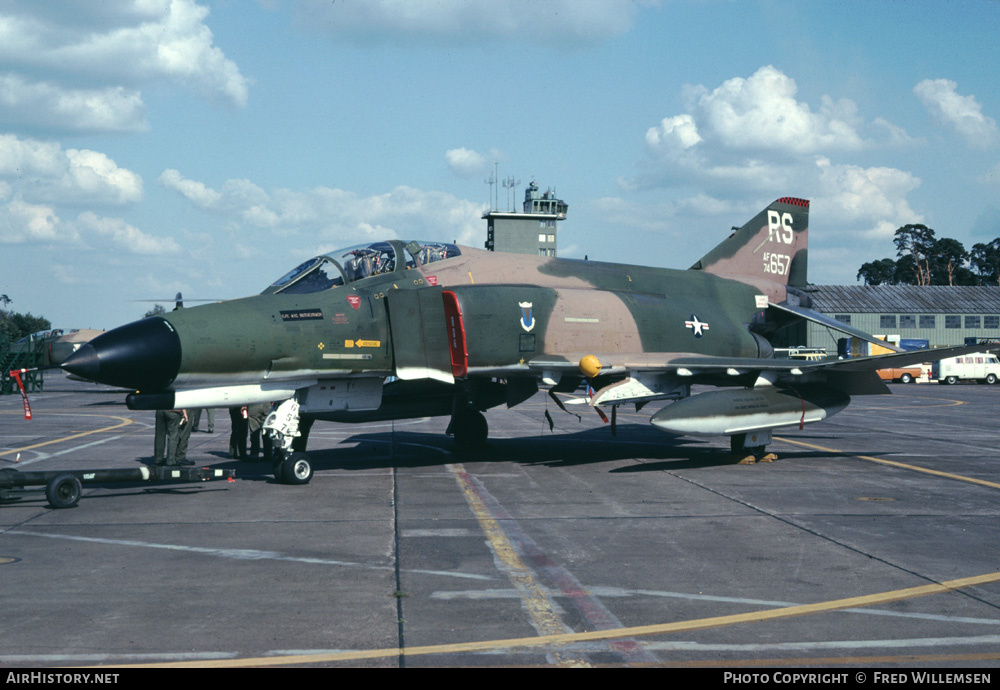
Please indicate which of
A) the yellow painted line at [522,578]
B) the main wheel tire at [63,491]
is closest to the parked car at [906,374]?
the yellow painted line at [522,578]

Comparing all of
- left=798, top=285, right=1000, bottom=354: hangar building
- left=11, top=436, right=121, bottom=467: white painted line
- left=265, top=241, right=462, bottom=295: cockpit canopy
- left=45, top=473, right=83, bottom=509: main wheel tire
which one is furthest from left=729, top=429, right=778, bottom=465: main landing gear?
Result: left=798, top=285, right=1000, bottom=354: hangar building

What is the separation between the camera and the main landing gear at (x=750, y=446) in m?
14.8

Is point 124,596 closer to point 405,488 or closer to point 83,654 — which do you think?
point 83,654

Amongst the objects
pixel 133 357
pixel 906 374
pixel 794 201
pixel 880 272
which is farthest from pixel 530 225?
pixel 133 357

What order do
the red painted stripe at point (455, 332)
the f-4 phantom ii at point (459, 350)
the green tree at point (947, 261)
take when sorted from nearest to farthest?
the f-4 phantom ii at point (459, 350), the red painted stripe at point (455, 332), the green tree at point (947, 261)

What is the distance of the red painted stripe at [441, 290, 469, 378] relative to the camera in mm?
13062

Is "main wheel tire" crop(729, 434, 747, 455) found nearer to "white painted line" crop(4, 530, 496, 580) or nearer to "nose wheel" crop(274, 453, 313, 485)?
"nose wheel" crop(274, 453, 313, 485)

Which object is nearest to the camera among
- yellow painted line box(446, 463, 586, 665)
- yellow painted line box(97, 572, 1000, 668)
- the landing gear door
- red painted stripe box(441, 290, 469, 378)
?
yellow painted line box(97, 572, 1000, 668)

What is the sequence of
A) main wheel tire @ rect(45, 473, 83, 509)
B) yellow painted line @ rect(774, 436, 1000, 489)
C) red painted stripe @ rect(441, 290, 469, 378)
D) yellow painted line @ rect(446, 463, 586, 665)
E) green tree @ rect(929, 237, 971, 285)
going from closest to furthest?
yellow painted line @ rect(446, 463, 586, 665)
main wheel tire @ rect(45, 473, 83, 509)
yellow painted line @ rect(774, 436, 1000, 489)
red painted stripe @ rect(441, 290, 469, 378)
green tree @ rect(929, 237, 971, 285)

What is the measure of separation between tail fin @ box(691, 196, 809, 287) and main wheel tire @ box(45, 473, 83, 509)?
44.9 feet

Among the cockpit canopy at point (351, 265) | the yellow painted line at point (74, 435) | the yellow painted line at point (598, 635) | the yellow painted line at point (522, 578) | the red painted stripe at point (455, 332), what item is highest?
the cockpit canopy at point (351, 265)

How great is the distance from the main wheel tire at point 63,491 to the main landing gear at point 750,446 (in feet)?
33.5

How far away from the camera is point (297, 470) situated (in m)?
12.1

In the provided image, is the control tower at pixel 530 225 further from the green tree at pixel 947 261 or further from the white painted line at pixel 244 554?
the white painted line at pixel 244 554
